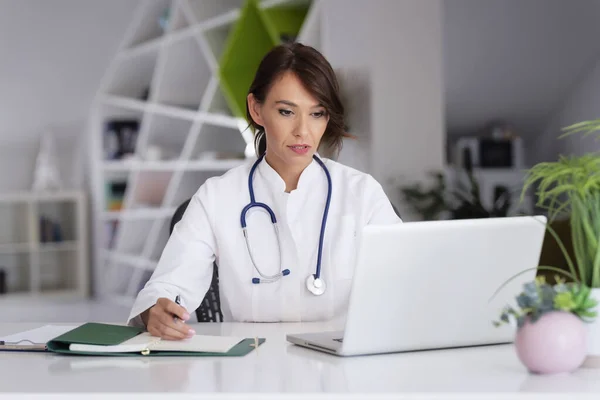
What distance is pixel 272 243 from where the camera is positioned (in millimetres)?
2047

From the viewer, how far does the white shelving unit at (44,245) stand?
7.23m

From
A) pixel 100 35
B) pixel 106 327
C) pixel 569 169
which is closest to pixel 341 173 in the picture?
pixel 106 327

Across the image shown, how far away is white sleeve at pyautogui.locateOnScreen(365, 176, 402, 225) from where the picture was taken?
6.84 ft

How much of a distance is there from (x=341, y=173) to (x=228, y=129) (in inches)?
154

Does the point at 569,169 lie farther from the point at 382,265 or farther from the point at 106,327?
the point at 106,327

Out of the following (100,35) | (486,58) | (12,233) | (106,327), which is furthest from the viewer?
(12,233)

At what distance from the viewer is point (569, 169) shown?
1325mm

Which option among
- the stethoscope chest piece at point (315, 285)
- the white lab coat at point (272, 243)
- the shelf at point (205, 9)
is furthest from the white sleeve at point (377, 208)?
the shelf at point (205, 9)

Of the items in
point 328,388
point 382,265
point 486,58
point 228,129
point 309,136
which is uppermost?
point 486,58

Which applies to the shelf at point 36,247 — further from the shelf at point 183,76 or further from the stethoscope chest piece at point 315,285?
the stethoscope chest piece at point 315,285

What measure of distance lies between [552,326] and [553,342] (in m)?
0.02

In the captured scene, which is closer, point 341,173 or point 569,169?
point 569,169

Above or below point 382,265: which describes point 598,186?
above

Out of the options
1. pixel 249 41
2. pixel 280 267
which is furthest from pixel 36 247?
pixel 280 267
